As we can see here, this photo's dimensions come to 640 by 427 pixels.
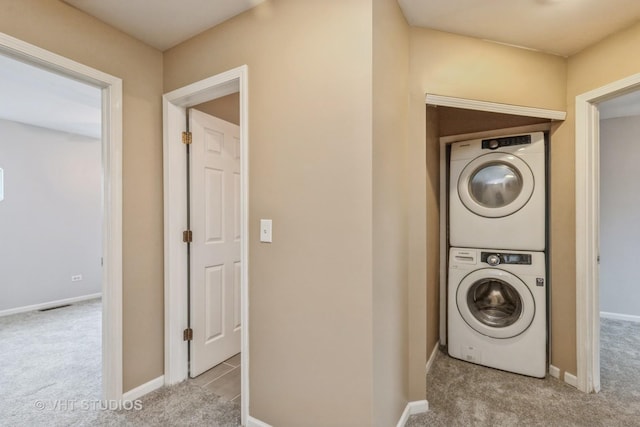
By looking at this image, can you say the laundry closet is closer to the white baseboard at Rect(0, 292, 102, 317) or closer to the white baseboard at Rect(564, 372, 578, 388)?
the white baseboard at Rect(564, 372, 578, 388)

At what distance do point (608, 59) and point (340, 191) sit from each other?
6.44ft

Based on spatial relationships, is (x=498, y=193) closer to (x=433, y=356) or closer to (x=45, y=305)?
(x=433, y=356)

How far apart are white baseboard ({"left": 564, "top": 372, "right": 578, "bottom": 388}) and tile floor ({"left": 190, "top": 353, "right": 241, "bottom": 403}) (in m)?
2.28

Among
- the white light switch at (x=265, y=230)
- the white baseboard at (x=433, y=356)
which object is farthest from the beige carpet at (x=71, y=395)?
the white baseboard at (x=433, y=356)

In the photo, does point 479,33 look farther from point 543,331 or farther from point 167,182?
point 167,182

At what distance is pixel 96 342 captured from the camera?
9.35ft

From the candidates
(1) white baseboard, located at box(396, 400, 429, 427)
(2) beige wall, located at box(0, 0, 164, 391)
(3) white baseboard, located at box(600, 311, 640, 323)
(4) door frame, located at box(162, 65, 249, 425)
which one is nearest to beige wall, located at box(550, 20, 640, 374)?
(1) white baseboard, located at box(396, 400, 429, 427)

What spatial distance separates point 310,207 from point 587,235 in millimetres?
1895

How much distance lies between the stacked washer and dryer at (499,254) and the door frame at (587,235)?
21 cm

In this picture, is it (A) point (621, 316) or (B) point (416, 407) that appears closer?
(B) point (416, 407)

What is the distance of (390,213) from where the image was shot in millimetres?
1542

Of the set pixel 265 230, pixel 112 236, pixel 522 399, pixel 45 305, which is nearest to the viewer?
pixel 265 230

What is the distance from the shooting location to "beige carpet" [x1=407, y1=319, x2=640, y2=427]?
1.77m

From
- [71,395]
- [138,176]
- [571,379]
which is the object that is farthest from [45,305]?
[571,379]
